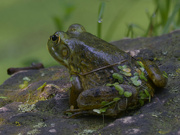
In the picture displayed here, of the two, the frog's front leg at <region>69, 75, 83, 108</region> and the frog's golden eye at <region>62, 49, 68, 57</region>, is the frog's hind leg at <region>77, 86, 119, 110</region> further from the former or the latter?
the frog's golden eye at <region>62, 49, 68, 57</region>

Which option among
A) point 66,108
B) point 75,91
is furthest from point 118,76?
point 66,108

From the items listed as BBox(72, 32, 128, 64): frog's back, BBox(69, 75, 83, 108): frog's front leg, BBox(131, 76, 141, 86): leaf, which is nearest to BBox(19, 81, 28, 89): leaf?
BBox(69, 75, 83, 108): frog's front leg

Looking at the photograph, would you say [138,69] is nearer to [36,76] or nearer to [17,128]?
[17,128]

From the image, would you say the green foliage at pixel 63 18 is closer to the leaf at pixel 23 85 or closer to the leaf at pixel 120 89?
the leaf at pixel 23 85

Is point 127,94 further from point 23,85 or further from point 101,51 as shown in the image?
point 23,85

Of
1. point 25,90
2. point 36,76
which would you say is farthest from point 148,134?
point 36,76
